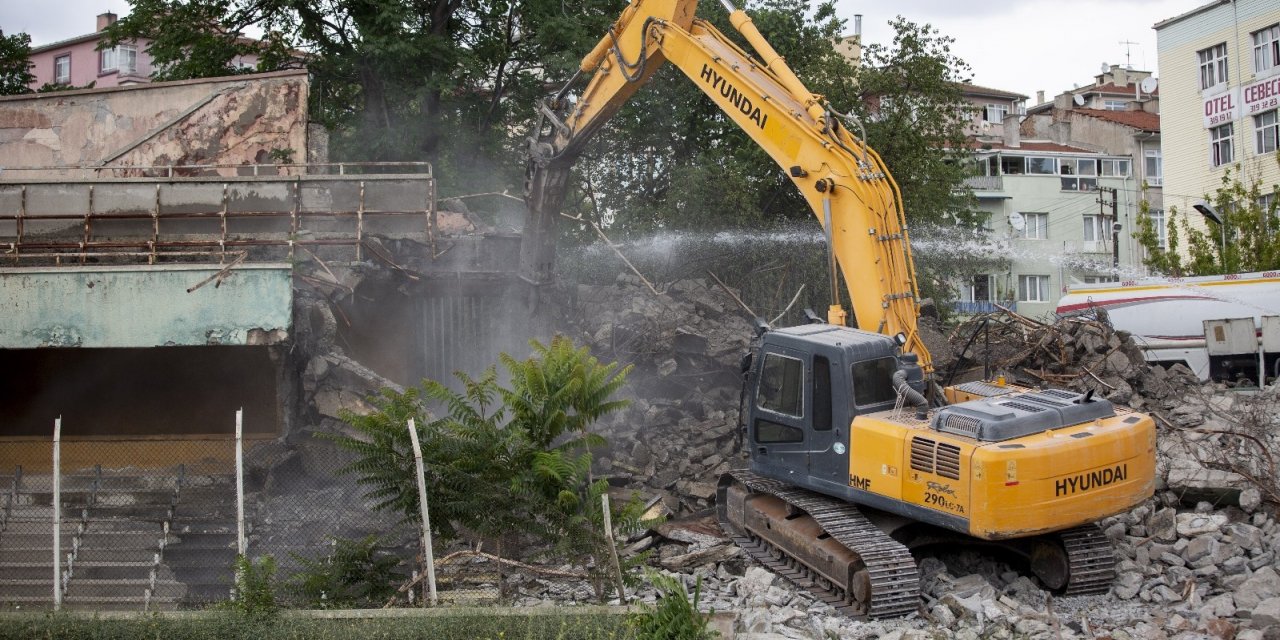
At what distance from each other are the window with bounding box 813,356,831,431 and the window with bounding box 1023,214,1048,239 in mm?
39471

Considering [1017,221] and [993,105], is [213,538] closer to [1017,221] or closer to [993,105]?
[1017,221]

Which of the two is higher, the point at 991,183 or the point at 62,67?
the point at 62,67

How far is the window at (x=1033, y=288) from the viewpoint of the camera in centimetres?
4681

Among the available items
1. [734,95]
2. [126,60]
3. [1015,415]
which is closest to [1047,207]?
[734,95]

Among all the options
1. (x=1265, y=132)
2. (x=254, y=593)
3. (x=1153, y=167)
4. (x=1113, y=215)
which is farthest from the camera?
(x=1153, y=167)

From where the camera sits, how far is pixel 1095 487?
9438 mm

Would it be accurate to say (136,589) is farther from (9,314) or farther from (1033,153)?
(1033,153)

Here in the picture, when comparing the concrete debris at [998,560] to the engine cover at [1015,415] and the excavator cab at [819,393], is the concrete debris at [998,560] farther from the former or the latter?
the engine cover at [1015,415]

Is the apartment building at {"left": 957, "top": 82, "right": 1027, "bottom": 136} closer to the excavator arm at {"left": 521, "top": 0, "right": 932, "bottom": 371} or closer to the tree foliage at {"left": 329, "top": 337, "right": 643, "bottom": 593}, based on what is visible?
the excavator arm at {"left": 521, "top": 0, "right": 932, "bottom": 371}

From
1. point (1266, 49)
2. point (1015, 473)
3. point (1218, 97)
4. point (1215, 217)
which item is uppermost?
point (1266, 49)

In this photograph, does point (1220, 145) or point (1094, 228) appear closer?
point (1220, 145)

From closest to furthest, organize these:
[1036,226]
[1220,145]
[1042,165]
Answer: [1220,145] → [1042,165] → [1036,226]

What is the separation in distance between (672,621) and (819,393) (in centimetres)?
374

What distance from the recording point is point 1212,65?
111 feet
